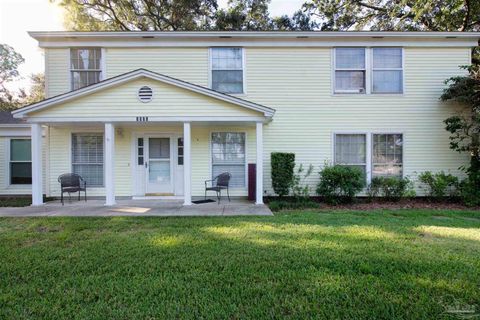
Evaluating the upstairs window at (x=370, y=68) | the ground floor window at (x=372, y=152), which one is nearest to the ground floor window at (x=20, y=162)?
the ground floor window at (x=372, y=152)

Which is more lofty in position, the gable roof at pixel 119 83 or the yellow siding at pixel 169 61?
the yellow siding at pixel 169 61

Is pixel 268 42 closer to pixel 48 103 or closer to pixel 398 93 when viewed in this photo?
pixel 398 93

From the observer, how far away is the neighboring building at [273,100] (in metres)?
9.64

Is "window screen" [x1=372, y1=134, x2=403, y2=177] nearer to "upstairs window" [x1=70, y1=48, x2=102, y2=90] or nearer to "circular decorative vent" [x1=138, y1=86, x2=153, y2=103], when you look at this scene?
"circular decorative vent" [x1=138, y1=86, x2=153, y2=103]

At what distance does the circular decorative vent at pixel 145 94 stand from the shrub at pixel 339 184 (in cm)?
572

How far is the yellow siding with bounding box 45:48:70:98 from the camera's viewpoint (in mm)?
9750

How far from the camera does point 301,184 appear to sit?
9.70 m

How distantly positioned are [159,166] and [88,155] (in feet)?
7.99

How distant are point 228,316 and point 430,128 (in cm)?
1011

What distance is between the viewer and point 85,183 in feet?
30.7

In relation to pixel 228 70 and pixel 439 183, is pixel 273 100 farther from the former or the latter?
pixel 439 183

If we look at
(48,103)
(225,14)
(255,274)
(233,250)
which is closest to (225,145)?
(48,103)

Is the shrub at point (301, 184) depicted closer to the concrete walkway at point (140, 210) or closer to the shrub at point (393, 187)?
the concrete walkway at point (140, 210)

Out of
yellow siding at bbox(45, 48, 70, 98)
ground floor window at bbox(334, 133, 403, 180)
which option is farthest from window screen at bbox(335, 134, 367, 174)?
yellow siding at bbox(45, 48, 70, 98)
